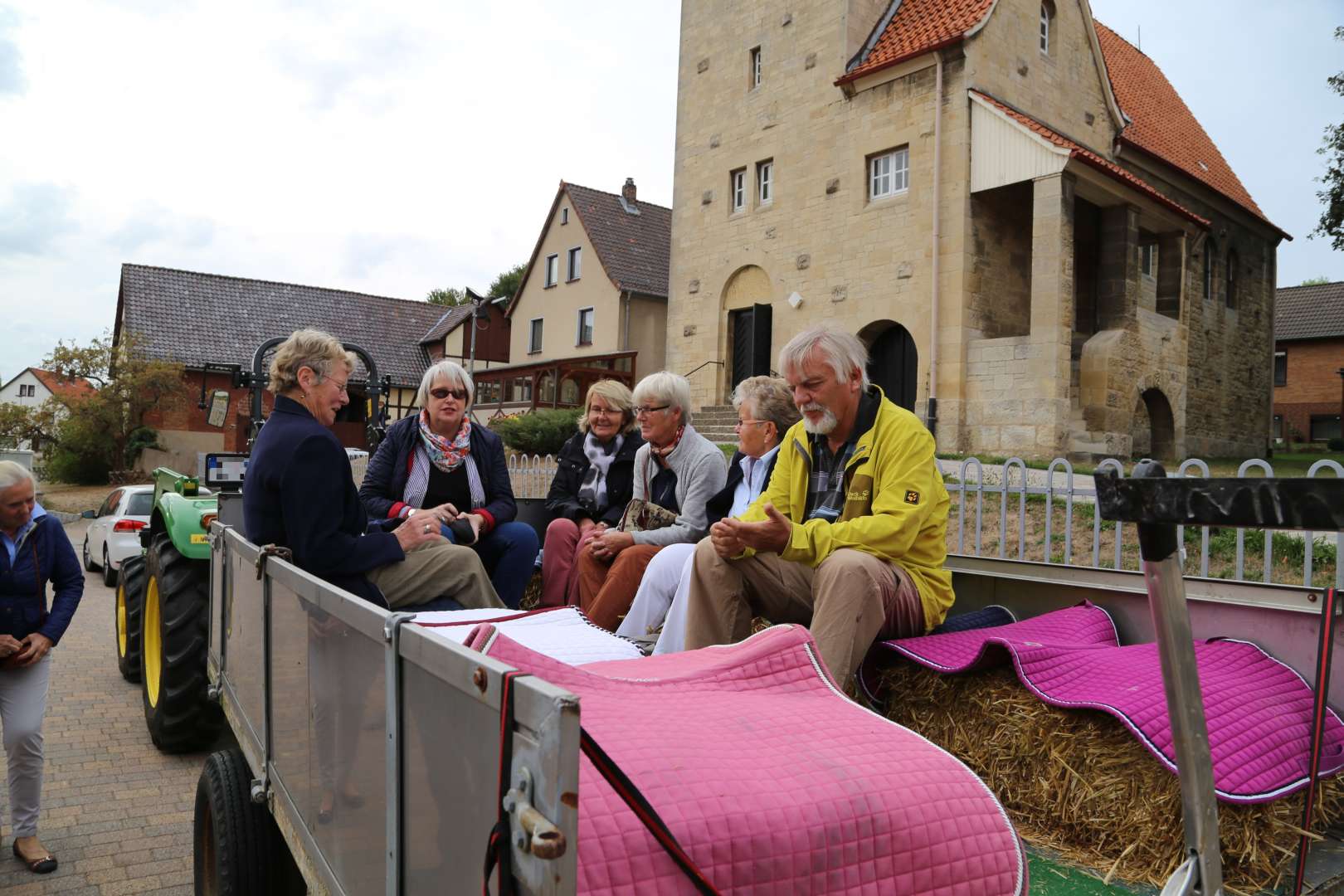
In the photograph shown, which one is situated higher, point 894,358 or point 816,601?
point 894,358

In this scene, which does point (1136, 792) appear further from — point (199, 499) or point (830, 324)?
point (199, 499)

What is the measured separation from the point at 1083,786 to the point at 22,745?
386cm

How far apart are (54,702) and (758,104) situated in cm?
1858

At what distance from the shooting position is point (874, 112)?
1850 centimetres

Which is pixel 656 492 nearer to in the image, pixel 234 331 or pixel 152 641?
pixel 152 641

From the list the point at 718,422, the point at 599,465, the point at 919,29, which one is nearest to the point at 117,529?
the point at 599,465

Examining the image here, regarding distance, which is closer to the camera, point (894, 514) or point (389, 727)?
point (389, 727)

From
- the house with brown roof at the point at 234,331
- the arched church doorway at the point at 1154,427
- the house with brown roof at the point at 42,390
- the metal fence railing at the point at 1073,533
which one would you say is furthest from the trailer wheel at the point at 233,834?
the house with brown roof at the point at 42,390

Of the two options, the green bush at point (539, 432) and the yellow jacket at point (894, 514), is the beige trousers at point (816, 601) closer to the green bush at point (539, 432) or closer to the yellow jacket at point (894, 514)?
the yellow jacket at point (894, 514)

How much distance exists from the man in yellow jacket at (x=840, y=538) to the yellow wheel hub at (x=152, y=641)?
10.7 feet

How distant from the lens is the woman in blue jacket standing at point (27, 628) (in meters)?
3.62

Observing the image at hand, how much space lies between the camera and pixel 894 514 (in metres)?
3.40

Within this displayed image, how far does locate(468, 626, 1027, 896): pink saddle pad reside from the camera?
4.68ft

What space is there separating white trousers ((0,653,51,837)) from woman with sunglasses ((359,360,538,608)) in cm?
166
